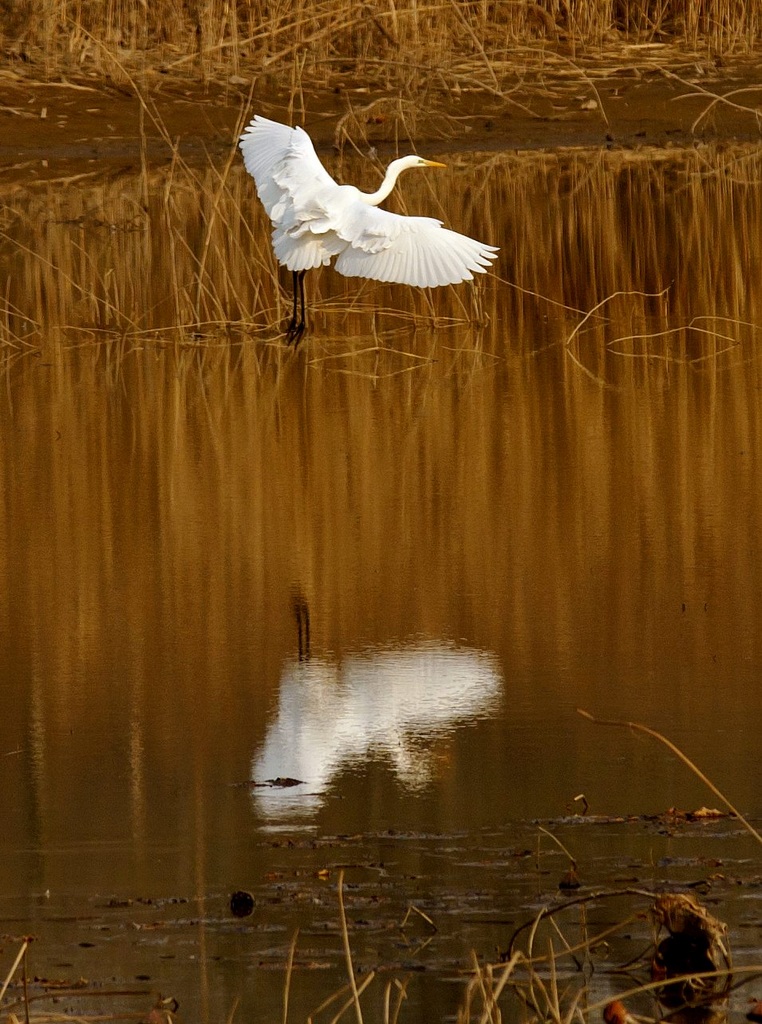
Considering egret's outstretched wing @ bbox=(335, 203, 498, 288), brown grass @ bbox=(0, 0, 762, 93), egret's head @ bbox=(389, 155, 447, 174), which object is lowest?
egret's outstretched wing @ bbox=(335, 203, 498, 288)

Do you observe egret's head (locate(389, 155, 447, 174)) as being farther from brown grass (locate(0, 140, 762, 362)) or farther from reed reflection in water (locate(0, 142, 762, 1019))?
reed reflection in water (locate(0, 142, 762, 1019))

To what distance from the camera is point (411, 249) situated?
821 centimetres

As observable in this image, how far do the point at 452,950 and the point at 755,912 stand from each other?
52 cm

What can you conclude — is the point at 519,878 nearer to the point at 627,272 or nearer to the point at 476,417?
the point at 476,417

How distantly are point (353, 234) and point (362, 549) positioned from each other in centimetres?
237

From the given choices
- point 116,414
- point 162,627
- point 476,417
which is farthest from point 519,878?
point 116,414

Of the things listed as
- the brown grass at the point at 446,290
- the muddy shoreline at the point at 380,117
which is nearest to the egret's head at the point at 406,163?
the brown grass at the point at 446,290

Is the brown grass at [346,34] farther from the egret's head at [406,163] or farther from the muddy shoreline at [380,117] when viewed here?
the egret's head at [406,163]

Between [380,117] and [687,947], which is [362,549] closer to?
[687,947]

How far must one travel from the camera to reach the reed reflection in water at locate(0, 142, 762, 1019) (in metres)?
4.24

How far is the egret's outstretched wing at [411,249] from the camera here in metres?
8.15

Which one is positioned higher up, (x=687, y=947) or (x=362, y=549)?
(x=362, y=549)

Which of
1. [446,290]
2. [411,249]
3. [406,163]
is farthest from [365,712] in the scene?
[446,290]

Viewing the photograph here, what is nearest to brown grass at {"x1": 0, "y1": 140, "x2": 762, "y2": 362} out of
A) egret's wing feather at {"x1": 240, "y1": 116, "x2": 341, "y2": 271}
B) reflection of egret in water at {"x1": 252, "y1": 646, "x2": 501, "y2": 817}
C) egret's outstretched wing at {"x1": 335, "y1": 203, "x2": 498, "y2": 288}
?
egret's wing feather at {"x1": 240, "y1": 116, "x2": 341, "y2": 271}
